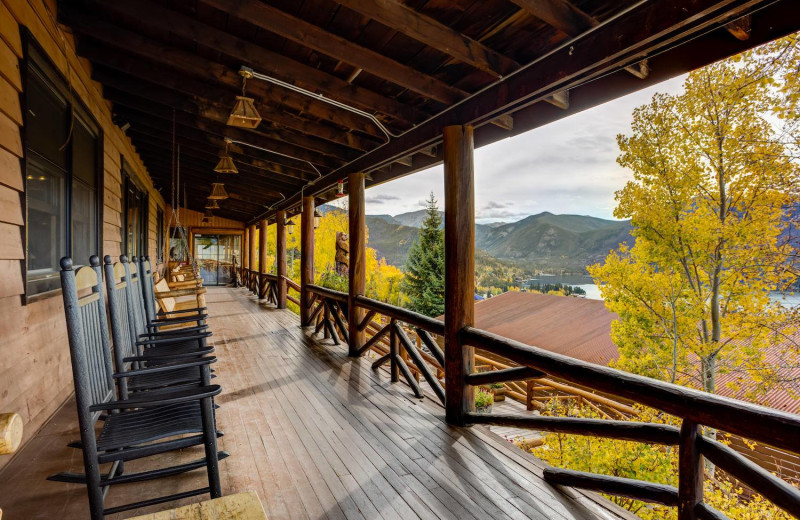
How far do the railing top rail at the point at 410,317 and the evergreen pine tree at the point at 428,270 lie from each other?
66.8 ft

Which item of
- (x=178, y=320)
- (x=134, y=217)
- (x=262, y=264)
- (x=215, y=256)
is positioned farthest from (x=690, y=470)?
(x=215, y=256)

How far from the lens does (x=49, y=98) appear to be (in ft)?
8.54

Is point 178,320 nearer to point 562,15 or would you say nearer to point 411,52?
point 411,52

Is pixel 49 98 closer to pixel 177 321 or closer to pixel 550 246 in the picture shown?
pixel 177 321

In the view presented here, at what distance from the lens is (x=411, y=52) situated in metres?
2.70

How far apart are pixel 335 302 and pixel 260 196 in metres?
4.57

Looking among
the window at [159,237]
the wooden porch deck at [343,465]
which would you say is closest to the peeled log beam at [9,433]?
the wooden porch deck at [343,465]

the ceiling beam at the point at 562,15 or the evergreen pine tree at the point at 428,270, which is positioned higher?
the ceiling beam at the point at 562,15

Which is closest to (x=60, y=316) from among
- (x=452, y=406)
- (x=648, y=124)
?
(x=452, y=406)

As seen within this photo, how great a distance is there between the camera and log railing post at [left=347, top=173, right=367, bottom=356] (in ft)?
16.0

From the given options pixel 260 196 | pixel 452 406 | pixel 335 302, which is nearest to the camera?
pixel 452 406

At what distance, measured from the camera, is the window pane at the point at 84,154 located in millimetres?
3129

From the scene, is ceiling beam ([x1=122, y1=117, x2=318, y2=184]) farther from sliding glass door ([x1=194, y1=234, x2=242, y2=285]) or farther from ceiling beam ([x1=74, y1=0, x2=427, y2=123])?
sliding glass door ([x1=194, y1=234, x2=242, y2=285])

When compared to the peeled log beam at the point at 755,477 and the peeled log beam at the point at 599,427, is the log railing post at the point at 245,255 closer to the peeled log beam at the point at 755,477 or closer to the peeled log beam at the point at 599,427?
the peeled log beam at the point at 599,427
